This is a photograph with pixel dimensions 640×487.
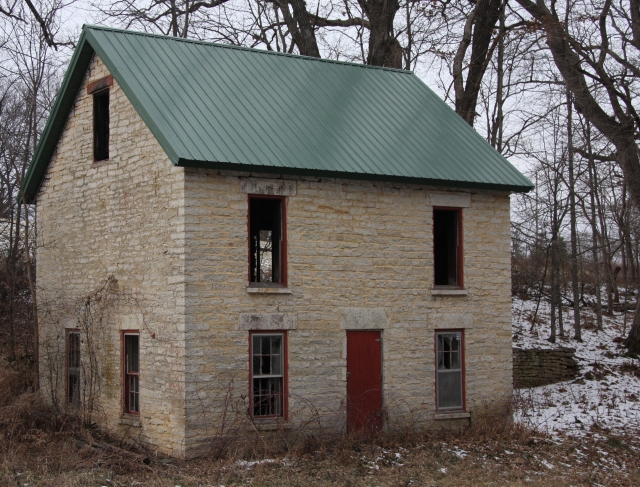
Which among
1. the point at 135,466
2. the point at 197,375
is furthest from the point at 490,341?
the point at 135,466

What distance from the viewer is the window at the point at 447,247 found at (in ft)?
56.9

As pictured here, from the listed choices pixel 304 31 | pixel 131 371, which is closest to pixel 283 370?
pixel 131 371

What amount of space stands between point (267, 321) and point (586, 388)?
11.5 m

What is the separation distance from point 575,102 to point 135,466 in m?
18.4

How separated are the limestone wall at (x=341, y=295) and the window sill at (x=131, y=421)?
5.53 feet

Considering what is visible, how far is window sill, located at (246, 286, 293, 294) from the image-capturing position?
1483cm

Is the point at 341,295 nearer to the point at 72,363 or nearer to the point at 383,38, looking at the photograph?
the point at 72,363

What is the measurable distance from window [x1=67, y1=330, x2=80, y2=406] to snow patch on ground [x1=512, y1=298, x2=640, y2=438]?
9.52 m

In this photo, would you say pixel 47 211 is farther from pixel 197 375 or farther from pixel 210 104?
pixel 197 375

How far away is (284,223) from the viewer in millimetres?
Result: 15375

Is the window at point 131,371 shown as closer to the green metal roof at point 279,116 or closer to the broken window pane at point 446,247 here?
the green metal roof at point 279,116

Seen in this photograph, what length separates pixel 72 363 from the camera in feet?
58.1

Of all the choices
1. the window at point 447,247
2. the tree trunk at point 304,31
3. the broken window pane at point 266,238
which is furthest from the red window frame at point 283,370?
the tree trunk at point 304,31

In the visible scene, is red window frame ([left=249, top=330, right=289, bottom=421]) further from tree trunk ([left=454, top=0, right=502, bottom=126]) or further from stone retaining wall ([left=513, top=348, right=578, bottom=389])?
tree trunk ([left=454, top=0, right=502, bottom=126])
